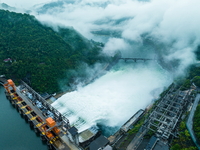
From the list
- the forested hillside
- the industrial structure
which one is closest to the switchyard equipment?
the industrial structure

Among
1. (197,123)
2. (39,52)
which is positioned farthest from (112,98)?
(39,52)

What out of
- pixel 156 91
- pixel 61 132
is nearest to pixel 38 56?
pixel 61 132

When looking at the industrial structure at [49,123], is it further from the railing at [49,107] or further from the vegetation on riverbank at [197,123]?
the vegetation on riverbank at [197,123]

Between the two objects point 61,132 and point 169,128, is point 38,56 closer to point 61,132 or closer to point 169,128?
point 61,132

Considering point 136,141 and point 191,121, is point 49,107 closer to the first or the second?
point 136,141

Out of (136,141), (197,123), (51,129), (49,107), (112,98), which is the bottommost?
(197,123)

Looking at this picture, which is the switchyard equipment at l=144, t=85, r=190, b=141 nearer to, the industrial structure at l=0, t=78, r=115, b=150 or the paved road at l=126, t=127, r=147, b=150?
the paved road at l=126, t=127, r=147, b=150
